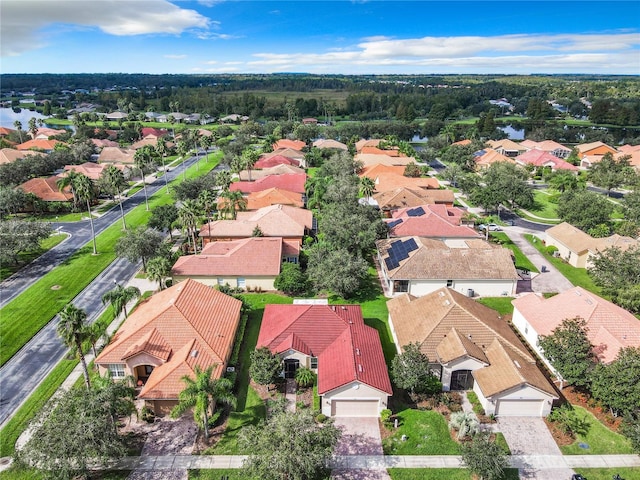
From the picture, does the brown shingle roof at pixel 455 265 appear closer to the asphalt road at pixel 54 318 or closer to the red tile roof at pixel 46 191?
the asphalt road at pixel 54 318

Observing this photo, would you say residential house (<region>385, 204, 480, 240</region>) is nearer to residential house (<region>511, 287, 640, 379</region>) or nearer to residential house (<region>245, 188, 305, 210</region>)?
residential house (<region>245, 188, 305, 210</region>)

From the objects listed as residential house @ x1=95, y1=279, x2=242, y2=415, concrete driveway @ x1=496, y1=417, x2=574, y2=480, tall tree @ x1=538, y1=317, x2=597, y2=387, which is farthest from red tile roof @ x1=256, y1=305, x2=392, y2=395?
tall tree @ x1=538, y1=317, x2=597, y2=387

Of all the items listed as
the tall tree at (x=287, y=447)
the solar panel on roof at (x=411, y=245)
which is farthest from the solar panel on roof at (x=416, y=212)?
the tall tree at (x=287, y=447)

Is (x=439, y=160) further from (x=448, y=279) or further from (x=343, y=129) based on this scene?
(x=448, y=279)

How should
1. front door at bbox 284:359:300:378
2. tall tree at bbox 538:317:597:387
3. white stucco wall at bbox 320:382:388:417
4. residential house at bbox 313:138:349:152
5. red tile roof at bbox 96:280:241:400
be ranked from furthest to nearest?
1. residential house at bbox 313:138:349:152
2. front door at bbox 284:359:300:378
3. red tile roof at bbox 96:280:241:400
4. tall tree at bbox 538:317:597:387
5. white stucco wall at bbox 320:382:388:417

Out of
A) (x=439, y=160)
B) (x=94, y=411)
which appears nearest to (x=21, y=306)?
(x=94, y=411)

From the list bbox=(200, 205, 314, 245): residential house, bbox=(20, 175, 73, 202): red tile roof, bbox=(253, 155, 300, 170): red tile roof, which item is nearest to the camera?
bbox=(200, 205, 314, 245): residential house
